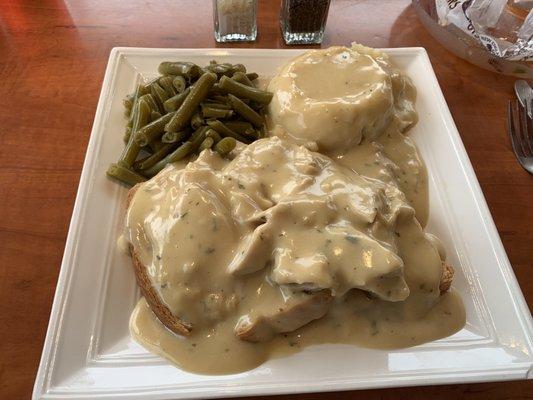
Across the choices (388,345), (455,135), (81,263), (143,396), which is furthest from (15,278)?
(455,135)

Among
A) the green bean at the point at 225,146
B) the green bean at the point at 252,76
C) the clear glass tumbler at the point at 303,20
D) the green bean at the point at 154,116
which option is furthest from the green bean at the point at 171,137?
the clear glass tumbler at the point at 303,20

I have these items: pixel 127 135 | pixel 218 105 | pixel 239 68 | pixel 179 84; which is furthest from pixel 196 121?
pixel 239 68

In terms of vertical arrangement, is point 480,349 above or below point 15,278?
above

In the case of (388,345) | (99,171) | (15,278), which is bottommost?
(15,278)

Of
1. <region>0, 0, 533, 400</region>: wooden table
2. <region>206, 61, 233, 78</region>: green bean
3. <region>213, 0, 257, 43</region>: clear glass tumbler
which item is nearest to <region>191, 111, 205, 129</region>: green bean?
<region>206, 61, 233, 78</region>: green bean

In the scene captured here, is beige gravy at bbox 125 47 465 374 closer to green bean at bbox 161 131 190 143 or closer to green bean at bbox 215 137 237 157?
green bean at bbox 215 137 237 157

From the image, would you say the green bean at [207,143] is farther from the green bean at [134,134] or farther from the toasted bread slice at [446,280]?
the toasted bread slice at [446,280]

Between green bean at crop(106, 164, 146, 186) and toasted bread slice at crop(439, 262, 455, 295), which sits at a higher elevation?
green bean at crop(106, 164, 146, 186)

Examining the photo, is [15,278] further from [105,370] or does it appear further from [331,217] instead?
[331,217]
